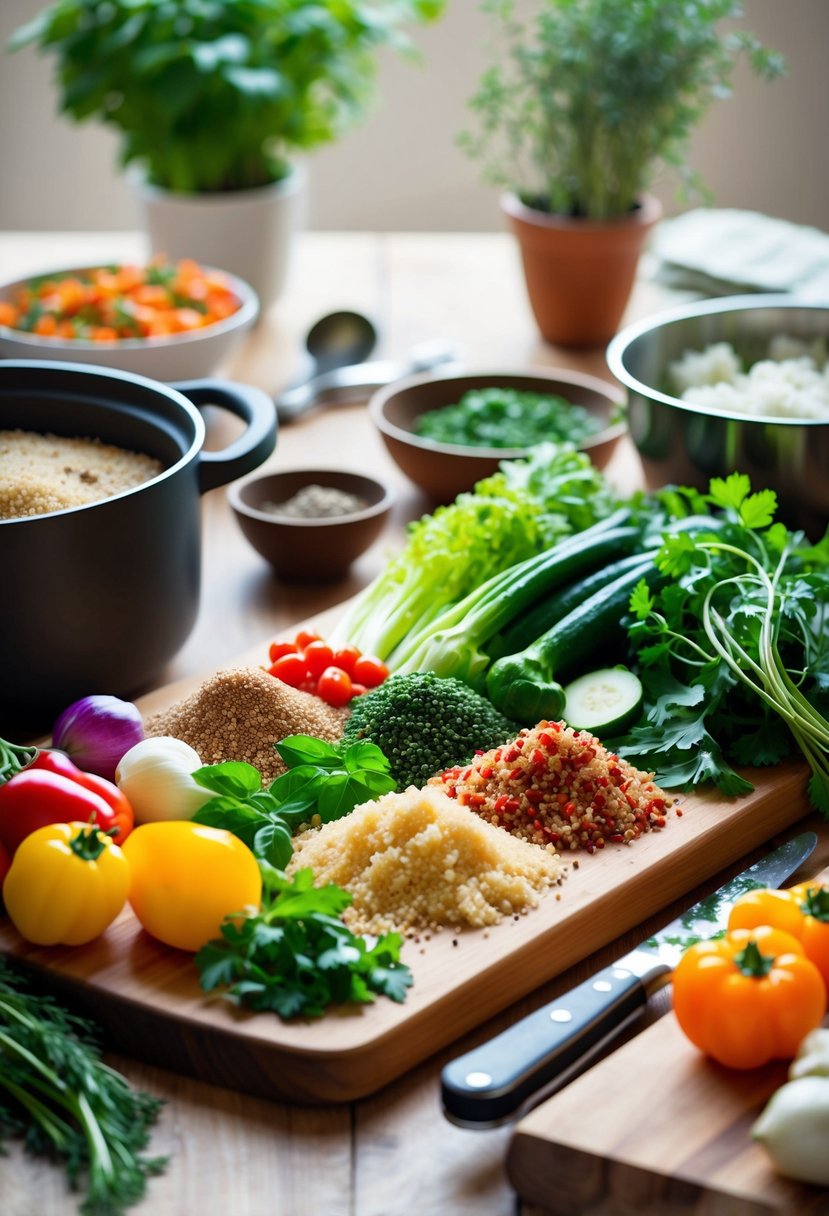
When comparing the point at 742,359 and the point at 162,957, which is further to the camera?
the point at 742,359

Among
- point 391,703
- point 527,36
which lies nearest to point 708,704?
point 391,703

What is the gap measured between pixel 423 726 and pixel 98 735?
0.40m

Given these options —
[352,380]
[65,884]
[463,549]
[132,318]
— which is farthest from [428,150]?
[65,884]

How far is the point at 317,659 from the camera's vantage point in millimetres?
1934

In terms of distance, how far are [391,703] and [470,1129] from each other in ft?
2.17

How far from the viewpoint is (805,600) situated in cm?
182

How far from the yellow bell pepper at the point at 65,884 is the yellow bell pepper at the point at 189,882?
0.08 ft

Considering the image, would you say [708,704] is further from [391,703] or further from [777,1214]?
[777,1214]

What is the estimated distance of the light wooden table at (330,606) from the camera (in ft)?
4.00

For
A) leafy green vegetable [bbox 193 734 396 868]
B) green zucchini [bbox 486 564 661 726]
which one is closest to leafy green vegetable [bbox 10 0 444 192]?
green zucchini [bbox 486 564 661 726]

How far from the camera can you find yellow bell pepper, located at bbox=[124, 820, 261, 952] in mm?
1383

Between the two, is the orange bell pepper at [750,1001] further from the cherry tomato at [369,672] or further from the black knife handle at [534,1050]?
the cherry tomato at [369,672]

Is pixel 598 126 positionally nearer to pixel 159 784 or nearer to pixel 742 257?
pixel 742 257

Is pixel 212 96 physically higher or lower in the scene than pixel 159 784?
higher
